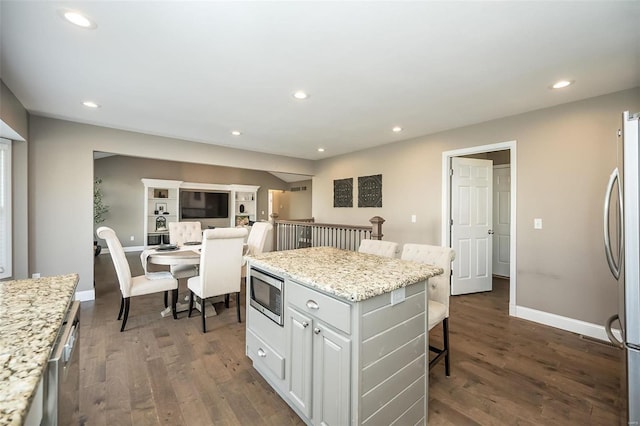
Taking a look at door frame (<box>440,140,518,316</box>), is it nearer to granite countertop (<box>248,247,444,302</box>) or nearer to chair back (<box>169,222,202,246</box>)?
granite countertop (<box>248,247,444,302</box>)

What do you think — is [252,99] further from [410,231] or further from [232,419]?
[410,231]

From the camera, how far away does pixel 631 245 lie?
1305mm

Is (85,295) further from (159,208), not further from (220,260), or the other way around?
(159,208)

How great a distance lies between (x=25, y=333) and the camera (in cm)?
86

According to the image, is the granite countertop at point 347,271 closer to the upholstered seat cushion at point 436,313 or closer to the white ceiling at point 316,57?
the upholstered seat cushion at point 436,313

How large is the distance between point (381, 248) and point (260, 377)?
148 centimetres

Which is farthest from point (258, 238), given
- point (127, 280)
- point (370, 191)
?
point (370, 191)

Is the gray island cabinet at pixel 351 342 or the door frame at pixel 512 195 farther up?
the door frame at pixel 512 195

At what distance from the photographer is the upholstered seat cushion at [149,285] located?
2.90m

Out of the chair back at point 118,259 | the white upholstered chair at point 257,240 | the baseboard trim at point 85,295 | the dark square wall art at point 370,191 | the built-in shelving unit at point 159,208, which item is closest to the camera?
the chair back at point 118,259

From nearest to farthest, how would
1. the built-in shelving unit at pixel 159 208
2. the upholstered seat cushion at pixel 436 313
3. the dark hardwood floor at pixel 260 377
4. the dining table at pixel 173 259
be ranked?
the dark hardwood floor at pixel 260 377
the upholstered seat cushion at pixel 436 313
the dining table at pixel 173 259
the built-in shelving unit at pixel 159 208

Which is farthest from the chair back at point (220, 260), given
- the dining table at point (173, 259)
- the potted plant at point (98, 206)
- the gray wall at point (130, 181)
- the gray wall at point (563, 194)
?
the potted plant at point (98, 206)

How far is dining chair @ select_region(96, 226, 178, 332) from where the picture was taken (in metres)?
2.76

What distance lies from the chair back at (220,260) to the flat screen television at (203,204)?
20.9 ft
